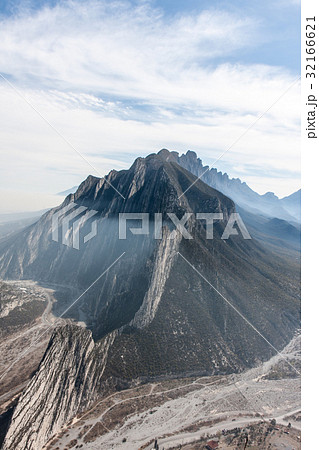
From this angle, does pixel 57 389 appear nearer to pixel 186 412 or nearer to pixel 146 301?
pixel 186 412

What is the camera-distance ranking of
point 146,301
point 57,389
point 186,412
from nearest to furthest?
point 57,389 < point 186,412 < point 146,301

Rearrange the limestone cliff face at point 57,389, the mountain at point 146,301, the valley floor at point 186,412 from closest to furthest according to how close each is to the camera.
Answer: the limestone cliff face at point 57,389, the valley floor at point 186,412, the mountain at point 146,301

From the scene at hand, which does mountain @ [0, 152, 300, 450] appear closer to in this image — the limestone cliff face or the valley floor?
the limestone cliff face

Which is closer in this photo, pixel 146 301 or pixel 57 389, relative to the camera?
pixel 57 389

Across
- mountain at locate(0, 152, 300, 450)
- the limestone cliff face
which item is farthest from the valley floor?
mountain at locate(0, 152, 300, 450)

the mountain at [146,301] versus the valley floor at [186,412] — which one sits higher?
the mountain at [146,301]

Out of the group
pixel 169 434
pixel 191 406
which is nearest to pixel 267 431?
pixel 191 406

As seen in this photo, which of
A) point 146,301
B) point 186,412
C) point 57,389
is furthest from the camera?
point 146,301

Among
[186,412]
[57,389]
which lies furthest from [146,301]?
[57,389]

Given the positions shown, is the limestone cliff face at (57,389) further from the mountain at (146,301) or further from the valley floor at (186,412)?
the valley floor at (186,412)

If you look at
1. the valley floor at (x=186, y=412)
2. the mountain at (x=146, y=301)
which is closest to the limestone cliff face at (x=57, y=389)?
the mountain at (x=146, y=301)
